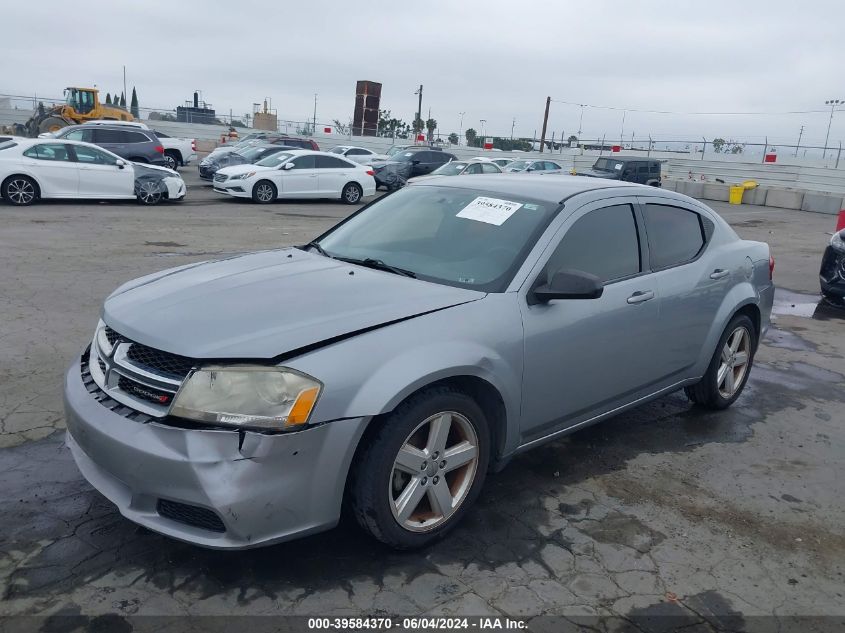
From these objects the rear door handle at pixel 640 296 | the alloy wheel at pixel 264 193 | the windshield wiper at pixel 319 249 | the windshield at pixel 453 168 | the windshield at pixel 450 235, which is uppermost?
the windshield at pixel 450 235

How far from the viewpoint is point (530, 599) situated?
3.03m

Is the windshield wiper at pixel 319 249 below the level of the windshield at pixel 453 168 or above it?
above

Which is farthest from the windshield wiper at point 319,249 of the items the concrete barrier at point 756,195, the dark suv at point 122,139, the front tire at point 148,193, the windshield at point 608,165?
the concrete barrier at point 756,195

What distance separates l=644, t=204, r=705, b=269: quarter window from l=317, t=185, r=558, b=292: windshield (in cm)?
90

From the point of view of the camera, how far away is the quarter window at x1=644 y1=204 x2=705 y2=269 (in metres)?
4.59

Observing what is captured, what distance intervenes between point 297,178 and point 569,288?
16.8 meters

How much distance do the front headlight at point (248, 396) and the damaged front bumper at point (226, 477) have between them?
0.06 m

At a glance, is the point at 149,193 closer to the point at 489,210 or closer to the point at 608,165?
the point at 489,210

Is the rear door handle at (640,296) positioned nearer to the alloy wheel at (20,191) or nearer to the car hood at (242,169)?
the alloy wheel at (20,191)

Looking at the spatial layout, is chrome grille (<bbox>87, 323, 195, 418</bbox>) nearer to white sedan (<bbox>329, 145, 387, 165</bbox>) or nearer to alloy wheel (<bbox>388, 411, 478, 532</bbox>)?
alloy wheel (<bbox>388, 411, 478, 532</bbox>)

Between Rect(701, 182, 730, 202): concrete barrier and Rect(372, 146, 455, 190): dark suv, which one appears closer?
Rect(372, 146, 455, 190): dark suv

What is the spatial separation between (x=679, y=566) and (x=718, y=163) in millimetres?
38430

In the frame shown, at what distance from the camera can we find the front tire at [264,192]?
61.9 ft

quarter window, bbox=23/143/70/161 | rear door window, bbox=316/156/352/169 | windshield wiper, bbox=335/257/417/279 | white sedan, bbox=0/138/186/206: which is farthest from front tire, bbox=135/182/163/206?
windshield wiper, bbox=335/257/417/279
